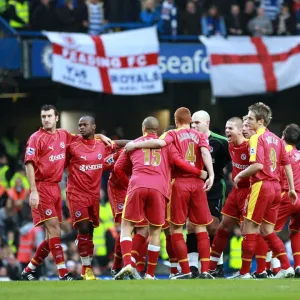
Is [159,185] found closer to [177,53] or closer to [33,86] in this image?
[177,53]

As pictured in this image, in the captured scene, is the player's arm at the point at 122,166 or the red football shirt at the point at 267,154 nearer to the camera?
the red football shirt at the point at 267,154

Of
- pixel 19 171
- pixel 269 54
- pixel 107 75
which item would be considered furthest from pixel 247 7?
pixel 19 171

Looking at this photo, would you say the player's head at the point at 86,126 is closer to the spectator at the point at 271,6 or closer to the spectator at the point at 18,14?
the spectator at the point at 18,14

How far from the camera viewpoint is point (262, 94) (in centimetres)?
3144

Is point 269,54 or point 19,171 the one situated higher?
point 269,54

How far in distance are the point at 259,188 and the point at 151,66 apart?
1134 cm

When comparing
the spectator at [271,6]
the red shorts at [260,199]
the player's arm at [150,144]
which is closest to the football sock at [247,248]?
the red shorts at [260,199]

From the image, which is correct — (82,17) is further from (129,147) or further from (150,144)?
(150,144)

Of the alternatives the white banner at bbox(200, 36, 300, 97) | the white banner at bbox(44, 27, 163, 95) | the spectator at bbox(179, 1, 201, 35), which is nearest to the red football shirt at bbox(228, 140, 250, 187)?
the white banner at bbox(44, 27, 163, 95)

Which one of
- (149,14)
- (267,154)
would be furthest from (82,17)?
(267,154)

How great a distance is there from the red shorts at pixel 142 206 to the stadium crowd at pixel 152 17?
39.6 feet

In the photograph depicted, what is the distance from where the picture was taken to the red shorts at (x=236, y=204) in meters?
17.1

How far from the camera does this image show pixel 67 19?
27.8 m

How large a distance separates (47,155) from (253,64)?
38.7 feet
